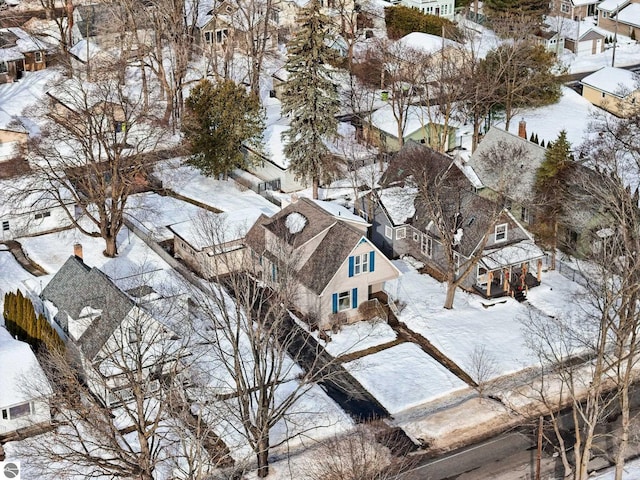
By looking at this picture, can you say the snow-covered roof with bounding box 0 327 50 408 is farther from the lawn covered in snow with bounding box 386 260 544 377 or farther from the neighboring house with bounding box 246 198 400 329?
the lawn covered in snow with bounding box 386 260 544 377

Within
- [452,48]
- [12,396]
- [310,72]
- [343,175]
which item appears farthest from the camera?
[452,48]

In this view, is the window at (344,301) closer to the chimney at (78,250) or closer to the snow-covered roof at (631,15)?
the chimney at (78,250)

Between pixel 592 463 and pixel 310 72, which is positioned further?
pixel 310 72

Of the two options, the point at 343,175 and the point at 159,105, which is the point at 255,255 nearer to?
the point at 343,175

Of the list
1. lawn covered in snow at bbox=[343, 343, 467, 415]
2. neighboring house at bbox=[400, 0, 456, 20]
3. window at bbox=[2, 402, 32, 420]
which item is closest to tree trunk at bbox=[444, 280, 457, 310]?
lawn covered in snow at bbox=[343, 343, 467, 415]

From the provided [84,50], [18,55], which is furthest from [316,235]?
[18,55]

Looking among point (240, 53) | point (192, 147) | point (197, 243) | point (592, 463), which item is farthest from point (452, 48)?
point (592, 463)

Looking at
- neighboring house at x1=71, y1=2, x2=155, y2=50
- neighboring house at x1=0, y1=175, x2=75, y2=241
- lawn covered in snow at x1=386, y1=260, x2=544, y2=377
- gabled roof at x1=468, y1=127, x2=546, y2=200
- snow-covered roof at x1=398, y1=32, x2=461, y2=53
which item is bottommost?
lawn covered in snow at x1=386, y1=260, x2=544, y2=377
